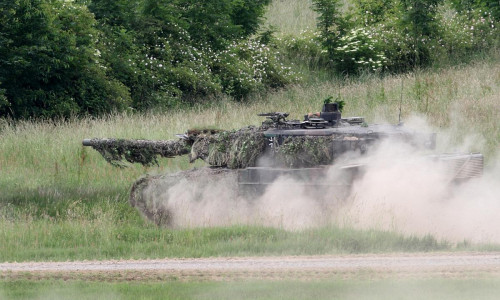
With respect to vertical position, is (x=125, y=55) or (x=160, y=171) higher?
(x=125, y=55)

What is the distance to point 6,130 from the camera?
2158cm

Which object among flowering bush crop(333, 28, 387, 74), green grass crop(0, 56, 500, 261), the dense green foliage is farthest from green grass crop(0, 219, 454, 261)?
flowering bush crop(333, 28, 387, 74)

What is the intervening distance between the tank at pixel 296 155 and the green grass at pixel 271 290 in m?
4.56

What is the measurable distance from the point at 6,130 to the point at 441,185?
12971 mm

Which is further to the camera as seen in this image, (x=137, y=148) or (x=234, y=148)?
(x=137, y=148)

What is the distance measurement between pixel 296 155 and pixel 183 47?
19.6 meters

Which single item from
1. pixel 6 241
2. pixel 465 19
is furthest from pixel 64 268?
pixel 465 19

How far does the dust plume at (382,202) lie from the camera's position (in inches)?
503

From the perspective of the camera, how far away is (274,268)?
30.6ft

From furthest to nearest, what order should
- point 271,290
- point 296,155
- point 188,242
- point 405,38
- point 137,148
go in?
1. point 405,38
2. point 137,148
3. point 296,155
4. point 188,242
5. point 271,290

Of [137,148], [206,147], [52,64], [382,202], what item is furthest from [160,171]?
[52,64]

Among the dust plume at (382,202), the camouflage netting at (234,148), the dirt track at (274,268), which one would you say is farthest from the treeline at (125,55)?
the dirt track at (274,268)

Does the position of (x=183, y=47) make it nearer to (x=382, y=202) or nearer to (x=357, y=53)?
(x=357, y=53)

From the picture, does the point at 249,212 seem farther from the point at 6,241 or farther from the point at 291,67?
the point at 291,67
